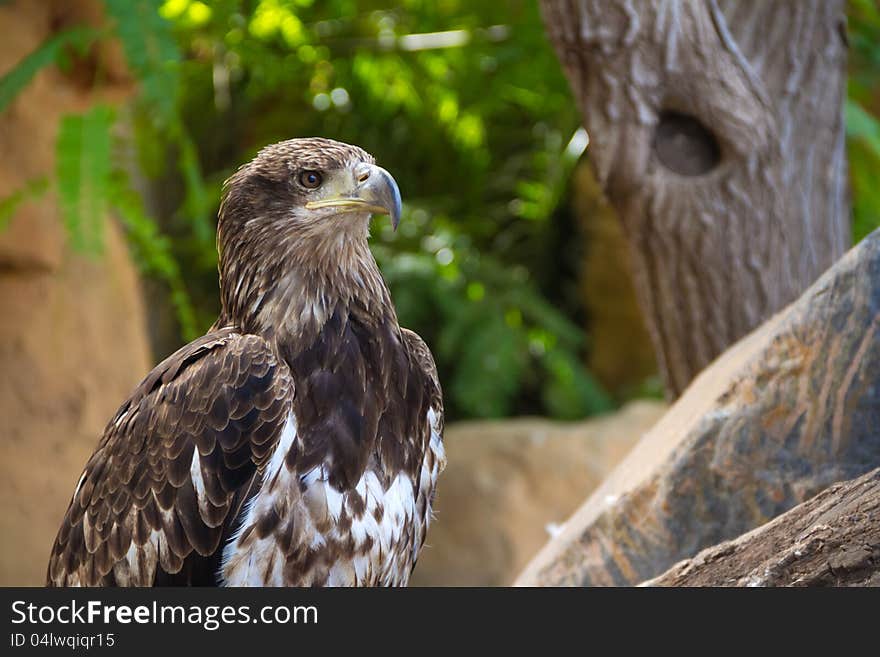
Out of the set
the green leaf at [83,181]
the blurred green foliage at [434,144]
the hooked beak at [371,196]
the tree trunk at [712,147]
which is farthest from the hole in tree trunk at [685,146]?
the blurred green foliage at [434,144]

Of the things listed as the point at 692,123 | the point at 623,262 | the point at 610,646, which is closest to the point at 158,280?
the point at 623,262

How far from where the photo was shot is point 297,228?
280cm

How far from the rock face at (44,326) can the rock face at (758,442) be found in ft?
10.2

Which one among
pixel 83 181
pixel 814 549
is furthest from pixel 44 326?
pixel 814 549

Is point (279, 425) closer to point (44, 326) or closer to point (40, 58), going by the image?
point (40, 58)

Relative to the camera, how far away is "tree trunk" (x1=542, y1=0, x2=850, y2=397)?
365 centimetres

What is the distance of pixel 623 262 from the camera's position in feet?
27.2

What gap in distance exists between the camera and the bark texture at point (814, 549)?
7.25 feet

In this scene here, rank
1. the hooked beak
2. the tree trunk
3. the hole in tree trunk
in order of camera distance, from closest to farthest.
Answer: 1. the hooked beak
2. the tree trunk
3. the hole in tree trunk

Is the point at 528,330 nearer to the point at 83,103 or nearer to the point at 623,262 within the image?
the point at 623,262

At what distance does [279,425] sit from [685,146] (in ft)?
6.14

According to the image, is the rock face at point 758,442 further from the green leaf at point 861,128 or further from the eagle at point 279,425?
the green leaf at point 861,128

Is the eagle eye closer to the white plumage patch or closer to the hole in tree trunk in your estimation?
the white plumage patch

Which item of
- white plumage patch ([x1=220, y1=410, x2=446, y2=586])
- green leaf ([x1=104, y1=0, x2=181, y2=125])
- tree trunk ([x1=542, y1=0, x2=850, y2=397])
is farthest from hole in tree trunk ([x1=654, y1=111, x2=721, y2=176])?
green leaf ([x1=104, y1=0, x2=181, y2=125])
